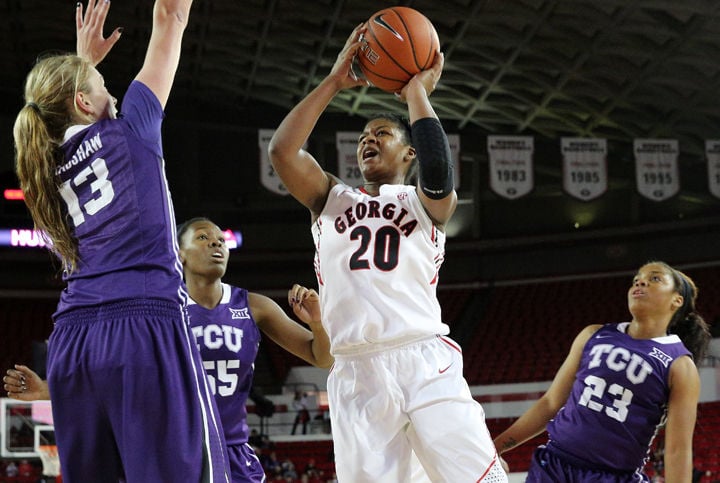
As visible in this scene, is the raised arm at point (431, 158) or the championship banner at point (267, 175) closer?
the raised arm at point (431, 158)

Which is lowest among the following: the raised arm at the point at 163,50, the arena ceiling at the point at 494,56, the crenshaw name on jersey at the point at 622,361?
the crenshaw name on jersey at the point at 622,361

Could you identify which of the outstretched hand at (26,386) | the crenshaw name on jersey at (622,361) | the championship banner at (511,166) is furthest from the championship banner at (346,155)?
the outstretched hand at (26,386)

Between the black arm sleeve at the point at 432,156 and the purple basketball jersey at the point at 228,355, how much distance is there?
1316 millimetres

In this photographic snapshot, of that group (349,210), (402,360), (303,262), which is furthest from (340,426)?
(303,262)

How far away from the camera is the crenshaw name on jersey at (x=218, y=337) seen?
4.52 metres

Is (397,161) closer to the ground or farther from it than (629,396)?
farther from it

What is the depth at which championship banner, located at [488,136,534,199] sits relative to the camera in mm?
18953

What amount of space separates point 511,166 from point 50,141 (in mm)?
16931

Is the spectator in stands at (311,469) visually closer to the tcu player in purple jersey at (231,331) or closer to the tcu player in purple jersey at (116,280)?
the tcu player in purple jersey at (231,331)

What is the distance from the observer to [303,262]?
25.4 meters

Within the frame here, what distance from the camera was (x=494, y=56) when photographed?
1953 centimetres

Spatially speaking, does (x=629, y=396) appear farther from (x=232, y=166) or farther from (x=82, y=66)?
(x=232, y=166)

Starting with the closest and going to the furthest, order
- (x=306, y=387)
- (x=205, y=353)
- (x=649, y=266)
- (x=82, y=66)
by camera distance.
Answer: (x=82, y=66) → (x=205, y=353) → (x=649, y=266) → (x=306, y=387)

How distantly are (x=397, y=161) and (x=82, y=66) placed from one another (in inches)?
70.4
